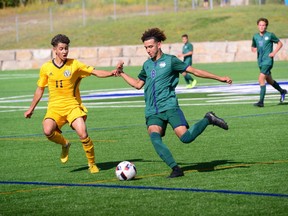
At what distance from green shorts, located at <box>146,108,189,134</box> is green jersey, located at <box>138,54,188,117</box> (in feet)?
0.17

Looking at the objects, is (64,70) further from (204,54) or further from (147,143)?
(204,54)

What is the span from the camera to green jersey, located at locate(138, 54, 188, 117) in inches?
472

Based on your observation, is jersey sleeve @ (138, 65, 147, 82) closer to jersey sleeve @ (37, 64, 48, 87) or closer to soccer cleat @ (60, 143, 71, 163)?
jersey sleeve @ (37, 64, 48, 87)

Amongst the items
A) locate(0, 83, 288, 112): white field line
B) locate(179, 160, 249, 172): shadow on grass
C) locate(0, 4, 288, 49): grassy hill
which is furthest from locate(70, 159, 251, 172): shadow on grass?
locate(0, 4, 288, 49): grassy hill

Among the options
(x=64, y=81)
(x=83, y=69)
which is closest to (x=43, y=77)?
(x=64, y=81)

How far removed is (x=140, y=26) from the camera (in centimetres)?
6178

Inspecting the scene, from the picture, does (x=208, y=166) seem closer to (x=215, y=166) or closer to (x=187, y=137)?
(x=215, y=166)

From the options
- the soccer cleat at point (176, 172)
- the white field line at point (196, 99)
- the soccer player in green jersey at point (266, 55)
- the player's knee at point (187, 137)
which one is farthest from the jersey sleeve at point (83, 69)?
the white field line at point (196, 99)

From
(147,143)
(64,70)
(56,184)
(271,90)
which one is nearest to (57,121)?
(64,70)

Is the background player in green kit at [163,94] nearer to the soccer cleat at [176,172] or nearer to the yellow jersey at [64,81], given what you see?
the soccer cleat at [176,172]

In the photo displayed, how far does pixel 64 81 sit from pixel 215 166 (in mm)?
2515

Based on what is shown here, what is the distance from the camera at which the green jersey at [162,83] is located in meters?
12.0

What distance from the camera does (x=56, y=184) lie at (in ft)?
37.3

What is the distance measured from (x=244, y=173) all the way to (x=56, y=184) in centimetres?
238
